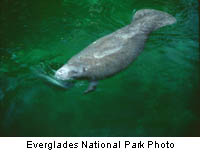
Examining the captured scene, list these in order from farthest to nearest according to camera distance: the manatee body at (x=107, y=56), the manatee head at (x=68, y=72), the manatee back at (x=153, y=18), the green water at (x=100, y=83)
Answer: the manatee back at (x=153, y=18) < the manatee body at (x=107, y=56) < the manatee head at (x=68, y=72) < the green water at (x=100, y=83)

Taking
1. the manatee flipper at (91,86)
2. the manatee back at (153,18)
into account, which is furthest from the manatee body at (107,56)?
the manatee back at (153,18)

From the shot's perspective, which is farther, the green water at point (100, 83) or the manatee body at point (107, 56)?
the manatee body at point (107, 56)

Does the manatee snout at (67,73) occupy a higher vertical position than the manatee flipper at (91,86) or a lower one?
higher

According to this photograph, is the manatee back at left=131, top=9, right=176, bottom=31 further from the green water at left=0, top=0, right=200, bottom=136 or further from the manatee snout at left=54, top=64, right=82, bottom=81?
the manatee snout at left=54, top=64, right=82, bottom=81

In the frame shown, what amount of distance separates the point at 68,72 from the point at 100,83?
815 mm

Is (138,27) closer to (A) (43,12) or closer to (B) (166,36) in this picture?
(B) (166,36)

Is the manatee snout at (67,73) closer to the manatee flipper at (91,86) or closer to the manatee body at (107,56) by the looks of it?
the manatee body at (107,56)

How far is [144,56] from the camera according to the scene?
695 cm

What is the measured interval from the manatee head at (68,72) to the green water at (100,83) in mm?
371

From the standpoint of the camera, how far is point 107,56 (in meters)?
6.17

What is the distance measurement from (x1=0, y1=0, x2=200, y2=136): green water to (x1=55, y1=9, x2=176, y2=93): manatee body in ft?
0.90

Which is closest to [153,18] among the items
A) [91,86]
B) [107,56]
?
[107,56]

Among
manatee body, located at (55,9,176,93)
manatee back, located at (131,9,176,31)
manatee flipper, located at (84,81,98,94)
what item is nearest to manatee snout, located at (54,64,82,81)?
manatee body, located at (55,9,176,93)

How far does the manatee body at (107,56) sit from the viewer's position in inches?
235
